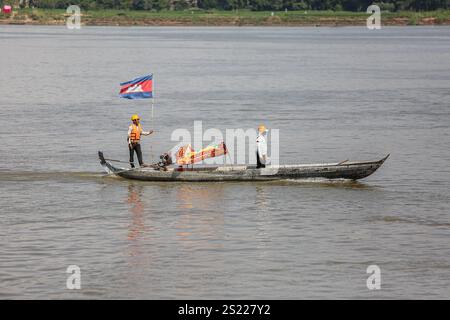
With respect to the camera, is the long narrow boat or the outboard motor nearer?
the long narrow boat

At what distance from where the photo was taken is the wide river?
2850 cm

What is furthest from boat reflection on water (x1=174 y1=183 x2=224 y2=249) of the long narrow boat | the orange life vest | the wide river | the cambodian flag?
the cambodian flag

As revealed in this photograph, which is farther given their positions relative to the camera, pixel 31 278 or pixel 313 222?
pixel 313 222

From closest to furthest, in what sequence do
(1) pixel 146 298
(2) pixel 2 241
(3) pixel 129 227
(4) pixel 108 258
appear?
1. (1) pixel 146 298
2. (4) pixel 108 258
3. (2) pixel 2 241
4. (3) pixel 129 227

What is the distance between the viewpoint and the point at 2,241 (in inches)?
1286

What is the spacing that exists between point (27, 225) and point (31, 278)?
6880 mm

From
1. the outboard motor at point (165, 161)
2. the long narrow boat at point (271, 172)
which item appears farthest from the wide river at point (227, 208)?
the outboard motor at point (165, 161)

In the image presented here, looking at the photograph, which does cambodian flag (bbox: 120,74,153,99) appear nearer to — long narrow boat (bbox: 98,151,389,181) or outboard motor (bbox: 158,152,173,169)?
outboard motor (bbox: 158,152,173,169)

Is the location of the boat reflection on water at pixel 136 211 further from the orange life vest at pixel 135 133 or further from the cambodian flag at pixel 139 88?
the cambodian flag at pixel 139 88

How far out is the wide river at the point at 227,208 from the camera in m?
28.5

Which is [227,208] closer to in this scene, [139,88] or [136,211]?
[136,211]
